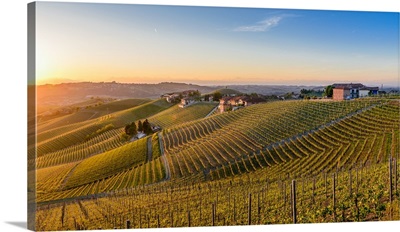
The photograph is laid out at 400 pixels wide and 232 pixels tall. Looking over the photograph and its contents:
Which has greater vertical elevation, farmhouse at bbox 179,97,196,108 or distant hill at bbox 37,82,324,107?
distant hill at bbox 37,82,324,107

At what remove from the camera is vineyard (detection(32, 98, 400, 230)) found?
9.16 metres

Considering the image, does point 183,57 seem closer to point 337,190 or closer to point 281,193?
point 281,193

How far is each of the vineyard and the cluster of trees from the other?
13 cm

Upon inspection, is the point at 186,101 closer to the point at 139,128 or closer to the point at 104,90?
the point at 139,128

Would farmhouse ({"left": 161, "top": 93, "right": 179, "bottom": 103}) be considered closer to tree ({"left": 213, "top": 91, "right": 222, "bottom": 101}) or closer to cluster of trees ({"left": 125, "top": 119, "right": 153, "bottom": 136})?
cluster of trees ({"left": 125, "top": 119, "right": 153, "bottom": 136})

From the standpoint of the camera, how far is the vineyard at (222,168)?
9.16m

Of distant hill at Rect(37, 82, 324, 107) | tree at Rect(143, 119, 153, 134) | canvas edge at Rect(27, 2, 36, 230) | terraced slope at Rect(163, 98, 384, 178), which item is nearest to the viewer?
canvas edge at Rect(27, 2, 36, 230)

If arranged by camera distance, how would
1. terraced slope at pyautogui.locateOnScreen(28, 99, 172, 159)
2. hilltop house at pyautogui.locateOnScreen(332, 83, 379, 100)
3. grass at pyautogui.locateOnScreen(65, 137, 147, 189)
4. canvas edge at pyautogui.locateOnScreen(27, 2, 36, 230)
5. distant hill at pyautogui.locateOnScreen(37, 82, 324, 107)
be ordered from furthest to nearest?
1. hilltop house at pyautogui.locateOnScreen(332, 83, 379, 100)
2. grass at pyautogui.locateOnScreen(65, 137, 147, 189)
3. terraced slope at pyautogui.locateOnScreen(28, 99, 172, 159)
4. distant hill at pyautogui.locateOnScreen(37, 82, 324, 107)
5. canvas edge at pyautogui.locateOnScreen(27, 2, 36, 230)

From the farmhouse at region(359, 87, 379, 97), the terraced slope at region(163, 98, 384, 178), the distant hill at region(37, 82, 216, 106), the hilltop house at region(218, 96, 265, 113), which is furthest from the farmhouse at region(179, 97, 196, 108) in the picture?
the farmhouse at region(359, 87, 379, 97)

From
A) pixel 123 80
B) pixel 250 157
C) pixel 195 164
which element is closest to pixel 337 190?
pixel 250 157

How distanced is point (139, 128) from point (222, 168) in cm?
170

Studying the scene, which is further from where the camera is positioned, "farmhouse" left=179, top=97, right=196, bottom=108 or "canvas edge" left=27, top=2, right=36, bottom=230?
"farmhouse" left=179, top=97, right=196, bottom=108

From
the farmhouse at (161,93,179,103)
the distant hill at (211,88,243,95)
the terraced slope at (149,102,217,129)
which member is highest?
the distant hill at (211,88,243,95)

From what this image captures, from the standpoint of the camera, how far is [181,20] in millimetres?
9406
